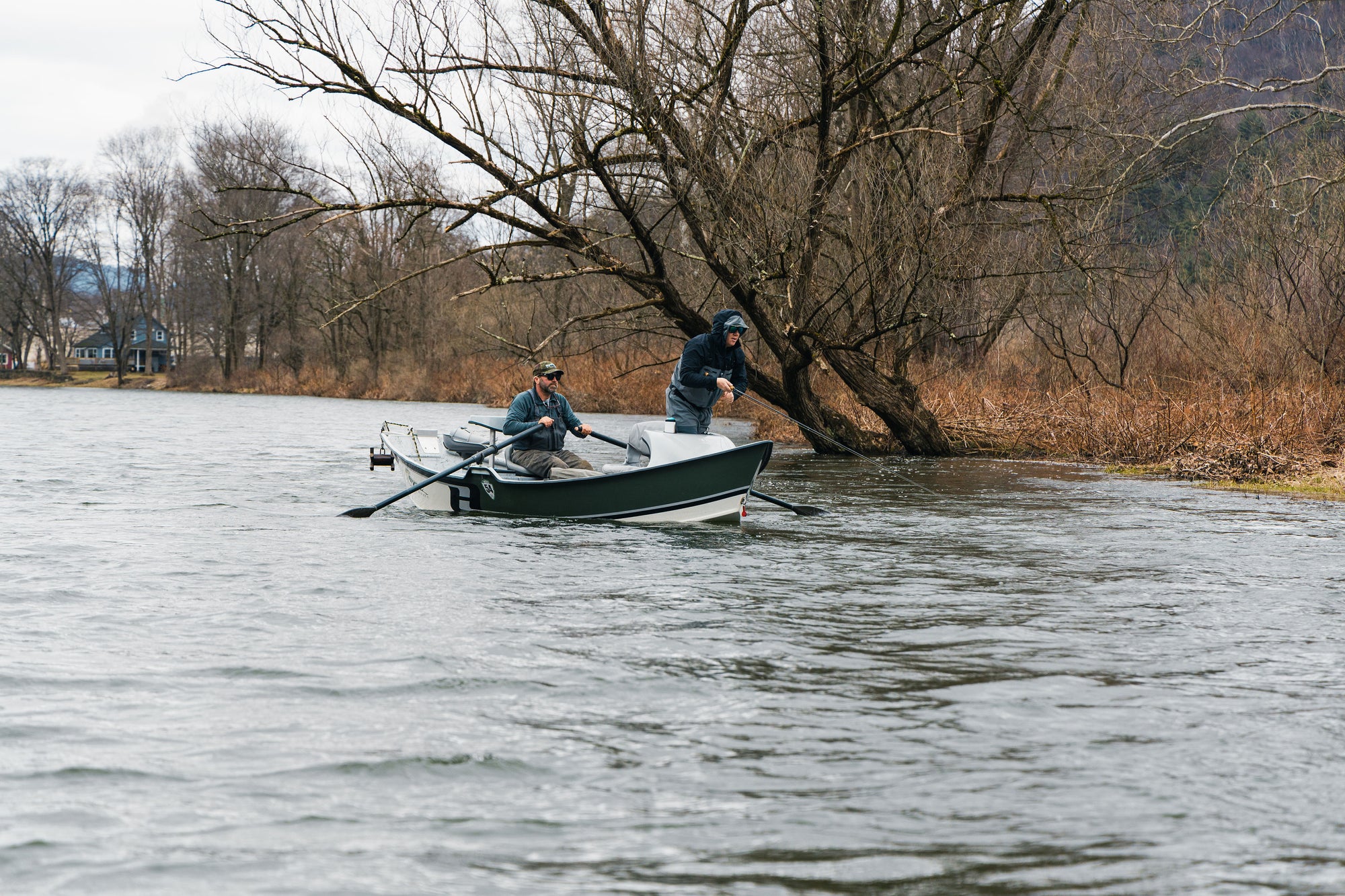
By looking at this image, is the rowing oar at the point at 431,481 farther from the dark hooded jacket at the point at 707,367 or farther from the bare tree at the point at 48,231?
the bare tree at the point at 48,231

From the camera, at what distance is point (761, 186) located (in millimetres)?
16000

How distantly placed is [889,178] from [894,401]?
11.7ft

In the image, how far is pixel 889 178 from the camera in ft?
56.2

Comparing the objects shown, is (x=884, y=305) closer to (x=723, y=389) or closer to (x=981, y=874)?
(x=723, y=389)

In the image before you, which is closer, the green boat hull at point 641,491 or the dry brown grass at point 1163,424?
the green boat hull at point 641,491

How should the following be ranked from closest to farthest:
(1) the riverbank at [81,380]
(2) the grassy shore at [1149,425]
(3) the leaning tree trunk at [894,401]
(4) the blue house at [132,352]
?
1. (2) the grassy shore at [1149,425]
2. (3) the leaning tree trunk at [894,401]
3. (1) the riverbank at [81,380]
4. (4) the blue house at [132,352]

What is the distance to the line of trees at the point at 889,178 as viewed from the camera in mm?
15234

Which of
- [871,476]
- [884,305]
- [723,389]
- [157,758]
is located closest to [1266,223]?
[884,305]

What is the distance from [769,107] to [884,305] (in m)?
3.25

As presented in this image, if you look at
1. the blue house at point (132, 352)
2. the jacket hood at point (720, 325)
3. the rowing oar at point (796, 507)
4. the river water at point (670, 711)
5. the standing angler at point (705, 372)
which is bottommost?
the river water at point (670, 711)

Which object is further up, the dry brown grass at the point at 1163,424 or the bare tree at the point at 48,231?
the bare tree at the point at 48,231

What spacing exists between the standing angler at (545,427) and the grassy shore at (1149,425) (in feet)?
19.8

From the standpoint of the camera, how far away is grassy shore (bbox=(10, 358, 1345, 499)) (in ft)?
49.0

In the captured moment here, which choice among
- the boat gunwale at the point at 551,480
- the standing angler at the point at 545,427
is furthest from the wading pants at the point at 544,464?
Answer: the boat gunwale at the point at 551,480
